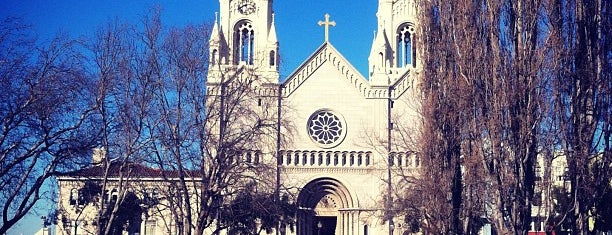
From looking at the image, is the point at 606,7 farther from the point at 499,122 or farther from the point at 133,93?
the point at 133,93

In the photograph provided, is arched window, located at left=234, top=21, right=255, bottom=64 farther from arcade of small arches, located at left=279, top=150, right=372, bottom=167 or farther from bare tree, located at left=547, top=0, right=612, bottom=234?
bare tree, located at left=547, top=0, right=612, bottom=234

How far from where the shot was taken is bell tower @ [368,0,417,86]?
62.7 metres

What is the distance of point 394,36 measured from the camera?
64.6m

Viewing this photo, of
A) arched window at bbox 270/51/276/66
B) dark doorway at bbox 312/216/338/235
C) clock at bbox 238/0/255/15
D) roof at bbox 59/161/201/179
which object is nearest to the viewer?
roof at bbox 59/161/201/179

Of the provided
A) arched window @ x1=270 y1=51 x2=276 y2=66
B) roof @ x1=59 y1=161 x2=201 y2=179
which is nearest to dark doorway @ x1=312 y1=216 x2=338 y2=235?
arched window @ x1=270 y1=51 x2=276 y2=66

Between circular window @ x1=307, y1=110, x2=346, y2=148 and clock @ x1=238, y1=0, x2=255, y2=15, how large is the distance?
10446 mm

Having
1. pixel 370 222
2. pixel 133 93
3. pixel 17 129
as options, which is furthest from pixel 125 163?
pixel 370 222

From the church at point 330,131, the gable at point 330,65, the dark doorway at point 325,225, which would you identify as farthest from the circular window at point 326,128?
the dark doorway at point 325,225

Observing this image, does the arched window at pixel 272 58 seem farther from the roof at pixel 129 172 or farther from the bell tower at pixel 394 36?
the roof at pixel 129 172

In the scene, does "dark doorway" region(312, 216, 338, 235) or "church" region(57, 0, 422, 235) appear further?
"dark doorway" region(312, 216, 338, 235)

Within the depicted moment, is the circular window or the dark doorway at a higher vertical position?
the circular window

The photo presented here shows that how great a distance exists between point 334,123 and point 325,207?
6.61 metres

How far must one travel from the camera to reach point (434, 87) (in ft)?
115

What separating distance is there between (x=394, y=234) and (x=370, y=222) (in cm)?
201
